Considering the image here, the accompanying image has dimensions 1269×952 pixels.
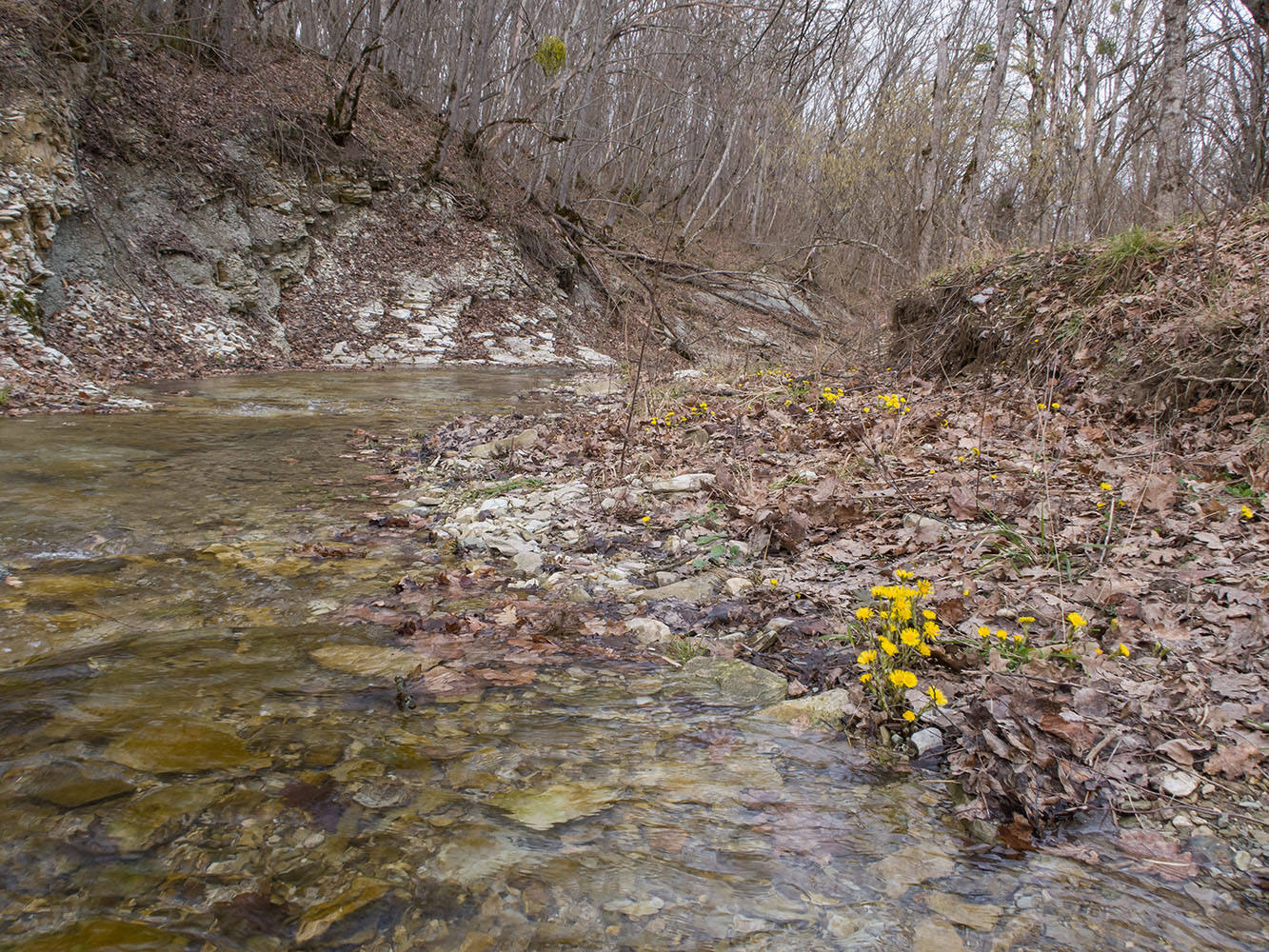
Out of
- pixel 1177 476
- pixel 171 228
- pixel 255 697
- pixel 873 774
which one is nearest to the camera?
pixel 873 774

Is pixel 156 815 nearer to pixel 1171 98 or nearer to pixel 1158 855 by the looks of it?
pixel 1158 855

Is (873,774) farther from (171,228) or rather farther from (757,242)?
(757,242)

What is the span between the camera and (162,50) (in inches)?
543

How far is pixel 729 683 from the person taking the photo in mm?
2543

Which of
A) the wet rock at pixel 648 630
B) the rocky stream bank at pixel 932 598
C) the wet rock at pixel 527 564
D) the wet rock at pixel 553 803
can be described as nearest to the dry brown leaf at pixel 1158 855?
the rocky stream bank at pixel 932 598

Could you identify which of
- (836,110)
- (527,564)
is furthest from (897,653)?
(836,110)

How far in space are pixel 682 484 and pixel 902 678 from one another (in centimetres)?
266

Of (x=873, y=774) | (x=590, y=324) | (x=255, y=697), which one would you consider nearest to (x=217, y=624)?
(x=255, y=697)

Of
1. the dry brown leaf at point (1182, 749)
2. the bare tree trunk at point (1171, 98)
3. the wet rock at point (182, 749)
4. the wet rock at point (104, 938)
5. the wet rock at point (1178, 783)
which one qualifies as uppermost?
the bare tree trunk at point (1171, 98)

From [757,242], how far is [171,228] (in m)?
17.9

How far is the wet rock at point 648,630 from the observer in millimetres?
2924

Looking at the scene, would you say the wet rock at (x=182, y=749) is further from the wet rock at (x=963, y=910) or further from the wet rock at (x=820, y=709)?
the wet rock at (x=963, y=910)

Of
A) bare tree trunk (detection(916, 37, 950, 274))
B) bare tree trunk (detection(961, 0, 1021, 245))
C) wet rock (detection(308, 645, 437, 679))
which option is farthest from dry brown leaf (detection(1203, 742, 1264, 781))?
bare tree trunk (detection(916, 37, 950, 274))

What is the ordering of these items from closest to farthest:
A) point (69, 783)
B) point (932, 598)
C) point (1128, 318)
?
point (69, 783) < point (932, 598) < point (1128, 318)
